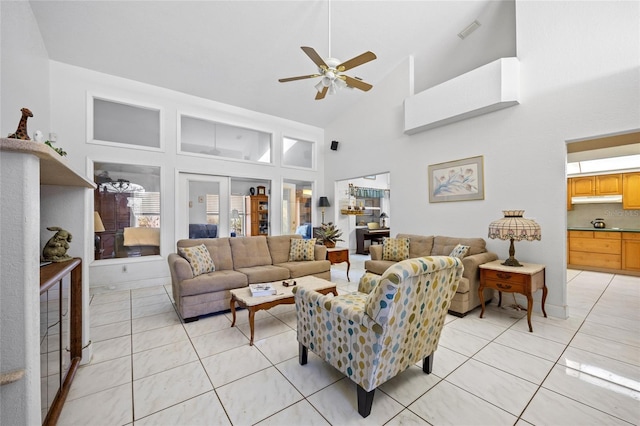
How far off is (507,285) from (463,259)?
51cm

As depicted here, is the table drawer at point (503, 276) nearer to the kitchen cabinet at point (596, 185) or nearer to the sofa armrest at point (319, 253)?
the sofa armrest at point (319, 253)

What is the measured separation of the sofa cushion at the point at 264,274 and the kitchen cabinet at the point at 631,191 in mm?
6852

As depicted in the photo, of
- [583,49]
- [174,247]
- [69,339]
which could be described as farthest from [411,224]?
[69,339]

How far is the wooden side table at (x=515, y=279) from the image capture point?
288cm

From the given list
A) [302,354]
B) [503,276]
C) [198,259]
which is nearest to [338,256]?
[198,259]

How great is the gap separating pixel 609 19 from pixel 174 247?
6.80 metres

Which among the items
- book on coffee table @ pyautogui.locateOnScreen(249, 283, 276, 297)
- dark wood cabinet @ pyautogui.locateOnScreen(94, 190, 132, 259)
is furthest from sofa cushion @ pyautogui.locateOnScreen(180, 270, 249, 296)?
dark wood cabinet @ pyautogui.locateOnScreen(94, 190, 132, 259)

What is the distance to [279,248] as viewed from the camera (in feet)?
14.9

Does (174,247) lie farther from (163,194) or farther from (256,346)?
(256,346)

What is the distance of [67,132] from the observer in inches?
159

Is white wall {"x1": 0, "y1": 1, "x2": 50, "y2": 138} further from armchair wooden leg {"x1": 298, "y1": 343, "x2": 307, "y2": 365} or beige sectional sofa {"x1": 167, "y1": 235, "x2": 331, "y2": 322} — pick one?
armchair wooden leg {"x1": 298, "y1": 343, "x2": 307, "y2": 365}

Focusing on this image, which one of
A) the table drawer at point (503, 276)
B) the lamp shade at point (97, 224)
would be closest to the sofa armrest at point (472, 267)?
the table drawer at point (503, 276)

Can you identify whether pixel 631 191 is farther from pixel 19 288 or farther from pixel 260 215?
pixel 19 288

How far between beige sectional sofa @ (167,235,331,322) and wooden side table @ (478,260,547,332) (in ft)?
7.54
